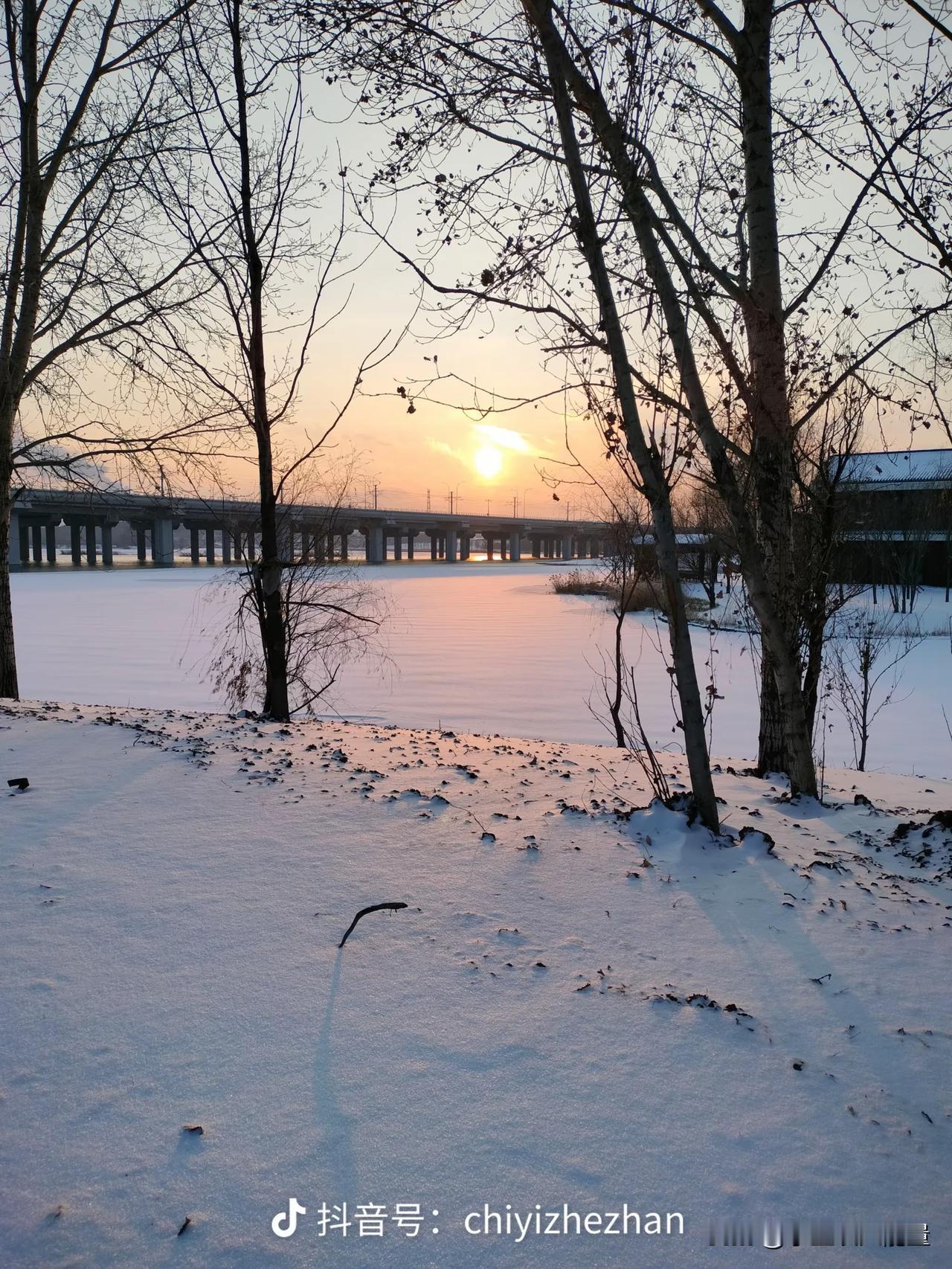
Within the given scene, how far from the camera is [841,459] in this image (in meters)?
6.50

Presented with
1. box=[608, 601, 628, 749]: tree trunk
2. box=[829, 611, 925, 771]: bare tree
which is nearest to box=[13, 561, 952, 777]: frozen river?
box=[829, 611, 925, 771]: bare tree

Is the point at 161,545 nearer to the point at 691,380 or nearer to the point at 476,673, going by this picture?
the point at 476,673

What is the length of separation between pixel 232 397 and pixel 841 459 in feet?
19.0

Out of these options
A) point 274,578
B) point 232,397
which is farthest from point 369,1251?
point 232,397

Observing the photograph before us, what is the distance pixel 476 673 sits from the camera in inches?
655

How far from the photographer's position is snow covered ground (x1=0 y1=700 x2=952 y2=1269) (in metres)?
2.04

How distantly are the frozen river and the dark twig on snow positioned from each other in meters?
5.19

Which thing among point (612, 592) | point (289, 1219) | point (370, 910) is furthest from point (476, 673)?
point (612, 592)

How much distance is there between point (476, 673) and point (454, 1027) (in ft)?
45.6

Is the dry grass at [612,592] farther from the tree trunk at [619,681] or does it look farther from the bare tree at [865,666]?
the tree trunk at [619,681]

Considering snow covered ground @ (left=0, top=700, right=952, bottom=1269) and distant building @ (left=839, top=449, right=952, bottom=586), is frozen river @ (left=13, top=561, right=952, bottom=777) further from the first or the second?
distant building @ (left=839, top=449, right=952, bottom=586)

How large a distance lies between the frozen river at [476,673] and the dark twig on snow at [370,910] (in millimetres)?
5185

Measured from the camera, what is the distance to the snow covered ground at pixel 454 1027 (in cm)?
204

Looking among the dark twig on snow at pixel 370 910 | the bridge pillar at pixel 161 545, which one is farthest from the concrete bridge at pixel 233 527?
the dark twig on snow at pixel 370 910
